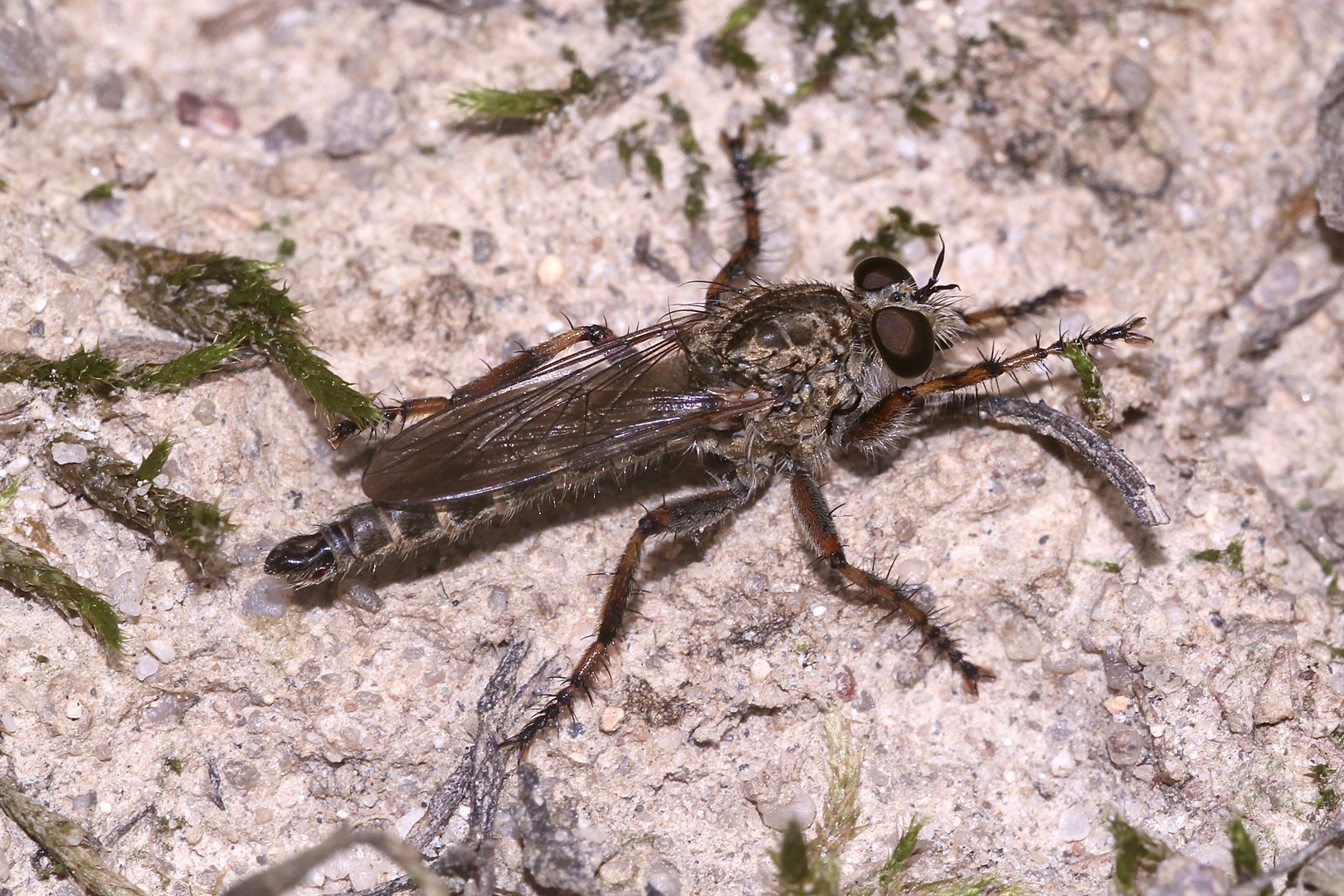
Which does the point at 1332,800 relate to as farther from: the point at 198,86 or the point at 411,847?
the point at 198,86

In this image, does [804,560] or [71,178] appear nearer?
[804,560]

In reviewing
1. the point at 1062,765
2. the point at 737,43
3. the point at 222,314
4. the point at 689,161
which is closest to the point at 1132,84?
the point at 737,43

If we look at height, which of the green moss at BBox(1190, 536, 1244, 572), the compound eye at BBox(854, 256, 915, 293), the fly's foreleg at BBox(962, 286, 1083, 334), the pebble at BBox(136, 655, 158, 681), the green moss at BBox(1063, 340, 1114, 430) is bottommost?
the green moss at BBox(1190, 536, 1244, 572)

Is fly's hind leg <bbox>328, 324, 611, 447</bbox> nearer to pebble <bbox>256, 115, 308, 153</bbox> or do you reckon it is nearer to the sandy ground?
the sandy ground

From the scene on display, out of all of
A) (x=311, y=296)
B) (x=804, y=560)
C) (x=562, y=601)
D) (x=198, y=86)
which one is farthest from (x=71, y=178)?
(x=804, y=560)

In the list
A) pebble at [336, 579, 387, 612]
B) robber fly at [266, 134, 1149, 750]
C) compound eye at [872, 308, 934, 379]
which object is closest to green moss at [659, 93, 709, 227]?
robber fly at [266, 134, 1149, 750]

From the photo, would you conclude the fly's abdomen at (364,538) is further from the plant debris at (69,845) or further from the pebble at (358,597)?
the plant debris at (69,845)

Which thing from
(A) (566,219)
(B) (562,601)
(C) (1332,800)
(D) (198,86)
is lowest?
(C) (1332,800)

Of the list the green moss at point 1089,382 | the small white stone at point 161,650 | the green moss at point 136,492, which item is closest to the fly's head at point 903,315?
the green moss at point 1089,382
